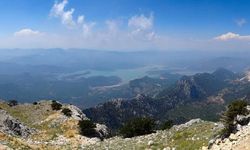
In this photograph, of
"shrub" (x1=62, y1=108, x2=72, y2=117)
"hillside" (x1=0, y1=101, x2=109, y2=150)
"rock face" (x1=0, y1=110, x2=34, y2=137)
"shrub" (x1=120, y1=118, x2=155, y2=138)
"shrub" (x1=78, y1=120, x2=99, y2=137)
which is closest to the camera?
"shrub" (x1=120, y1=118, x2=155, y2=138)

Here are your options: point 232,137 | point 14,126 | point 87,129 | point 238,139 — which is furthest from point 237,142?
point 14,126

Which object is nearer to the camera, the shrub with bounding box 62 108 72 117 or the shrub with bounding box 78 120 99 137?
the shrub with bounding box 78 120 99 137

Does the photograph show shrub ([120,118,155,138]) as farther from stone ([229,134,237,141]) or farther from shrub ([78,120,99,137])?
stone ([229,134,237,141])

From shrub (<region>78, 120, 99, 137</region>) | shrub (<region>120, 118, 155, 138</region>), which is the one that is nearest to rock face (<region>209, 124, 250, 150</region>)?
shrub (<region>120, 118, 155, 138</region>)

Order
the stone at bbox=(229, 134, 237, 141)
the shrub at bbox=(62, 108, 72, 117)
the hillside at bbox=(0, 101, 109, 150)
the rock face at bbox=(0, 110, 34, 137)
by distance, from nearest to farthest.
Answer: the stone at bbox=(229, 134, 237, 141)
the hillside at bbox=(0, 101, 109, 150)
the rock face at bbox=(0, 110, 34, 137)
the shrub at bbox=(62, 108, 72, 117)

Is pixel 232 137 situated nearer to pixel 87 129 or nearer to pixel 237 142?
pixel 237 142

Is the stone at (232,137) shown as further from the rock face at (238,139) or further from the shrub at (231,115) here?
the shrub at (231,115)

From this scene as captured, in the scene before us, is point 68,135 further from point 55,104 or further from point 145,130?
point 55,104

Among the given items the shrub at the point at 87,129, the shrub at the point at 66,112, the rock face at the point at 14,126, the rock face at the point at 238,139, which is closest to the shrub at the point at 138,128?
the shrub at the point at 87,129

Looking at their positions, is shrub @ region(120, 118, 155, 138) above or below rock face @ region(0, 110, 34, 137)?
above
